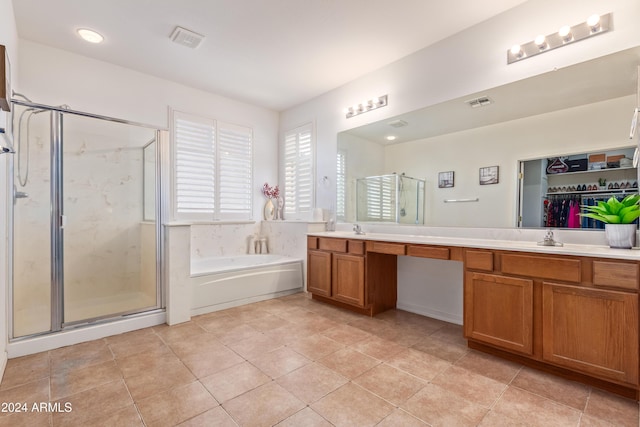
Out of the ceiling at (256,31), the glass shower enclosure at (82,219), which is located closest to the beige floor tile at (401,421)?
the glass shower enclosure at (82,219)

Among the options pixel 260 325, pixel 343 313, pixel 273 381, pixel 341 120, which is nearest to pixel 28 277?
pixel 260 325

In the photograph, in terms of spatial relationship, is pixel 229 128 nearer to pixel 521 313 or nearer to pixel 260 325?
pixel 260 325

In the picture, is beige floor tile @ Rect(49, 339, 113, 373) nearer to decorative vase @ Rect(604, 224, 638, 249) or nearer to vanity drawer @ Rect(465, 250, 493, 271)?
vanity drawer @ Rect(465, 250, 493, 271)

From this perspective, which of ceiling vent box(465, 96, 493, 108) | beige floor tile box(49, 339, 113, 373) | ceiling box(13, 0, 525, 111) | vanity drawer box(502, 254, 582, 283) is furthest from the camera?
ceiling vent box(465, 96, 493, 108)

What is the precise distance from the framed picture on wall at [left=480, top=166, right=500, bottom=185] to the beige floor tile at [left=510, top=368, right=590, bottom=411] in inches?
61.7

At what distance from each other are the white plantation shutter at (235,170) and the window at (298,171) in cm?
59

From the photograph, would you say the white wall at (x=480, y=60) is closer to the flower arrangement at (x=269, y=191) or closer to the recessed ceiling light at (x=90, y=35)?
the flower arrangement at (x=269, y=191)

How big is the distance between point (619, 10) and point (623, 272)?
176cm

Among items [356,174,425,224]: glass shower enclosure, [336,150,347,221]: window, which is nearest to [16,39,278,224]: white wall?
[336,150,347,221]: window

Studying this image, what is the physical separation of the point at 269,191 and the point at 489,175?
3136mm

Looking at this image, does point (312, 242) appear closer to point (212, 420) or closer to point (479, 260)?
point (479, 260)

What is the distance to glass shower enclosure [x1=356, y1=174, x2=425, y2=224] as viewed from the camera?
329cm

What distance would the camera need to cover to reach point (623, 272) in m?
1.71

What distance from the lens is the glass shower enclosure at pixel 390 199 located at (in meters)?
3.29
